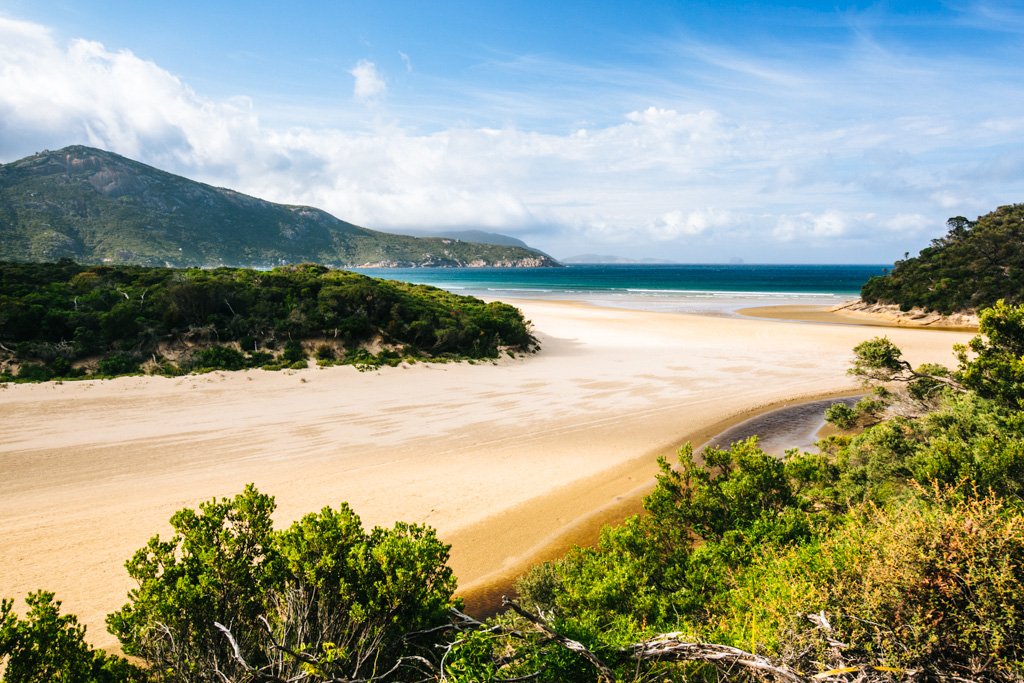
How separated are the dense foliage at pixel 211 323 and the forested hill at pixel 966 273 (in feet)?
128

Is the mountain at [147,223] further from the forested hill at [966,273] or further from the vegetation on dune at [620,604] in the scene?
the forested hill at [966,273]

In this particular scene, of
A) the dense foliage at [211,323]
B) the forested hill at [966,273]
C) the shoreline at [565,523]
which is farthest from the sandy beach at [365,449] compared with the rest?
the forested hill at [966,273]

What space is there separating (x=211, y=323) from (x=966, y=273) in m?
58.4

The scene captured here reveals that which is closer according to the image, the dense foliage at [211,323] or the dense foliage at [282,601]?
the dense foliage at [282,601]

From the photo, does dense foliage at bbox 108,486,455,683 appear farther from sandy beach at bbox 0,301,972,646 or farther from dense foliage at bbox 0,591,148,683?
sandy beach at bbox 0,301,972,646

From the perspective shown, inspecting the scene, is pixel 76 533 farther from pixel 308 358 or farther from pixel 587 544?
Result: pixel 308 358

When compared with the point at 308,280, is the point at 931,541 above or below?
below

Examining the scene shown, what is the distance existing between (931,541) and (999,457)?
295 centimetres

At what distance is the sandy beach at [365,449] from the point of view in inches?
332

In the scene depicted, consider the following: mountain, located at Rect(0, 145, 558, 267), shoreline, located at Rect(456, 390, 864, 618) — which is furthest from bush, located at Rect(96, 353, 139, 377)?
mountain, located at Rect(0, 145, 558, 267)

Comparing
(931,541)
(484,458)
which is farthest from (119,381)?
(931,541)

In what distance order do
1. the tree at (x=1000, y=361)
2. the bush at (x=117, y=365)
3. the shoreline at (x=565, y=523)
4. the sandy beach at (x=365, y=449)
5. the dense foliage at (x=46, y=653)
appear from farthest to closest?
the bush at (x=117, y=365)
the sandy beach at (x=365, y=449)
the tree at (x=1000, y=361)
the shoreline at (x=565, y=523)
the dense foliage at (x=46, y=653)

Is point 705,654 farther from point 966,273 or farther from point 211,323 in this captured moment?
point 966,273

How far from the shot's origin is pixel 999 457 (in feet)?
17.4
